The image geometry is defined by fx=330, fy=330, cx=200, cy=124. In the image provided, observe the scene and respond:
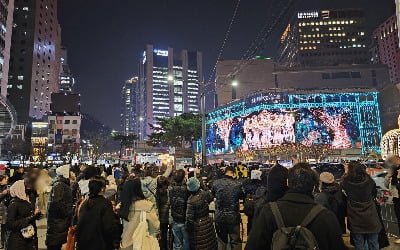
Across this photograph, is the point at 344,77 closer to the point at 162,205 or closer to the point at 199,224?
the point at 162,205

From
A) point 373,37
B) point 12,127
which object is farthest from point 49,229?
point 373,37

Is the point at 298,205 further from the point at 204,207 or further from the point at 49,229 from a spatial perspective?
the point at 49,229

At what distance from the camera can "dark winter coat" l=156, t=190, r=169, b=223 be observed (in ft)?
24.5

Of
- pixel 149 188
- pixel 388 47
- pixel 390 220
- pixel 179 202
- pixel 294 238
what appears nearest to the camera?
pixel 294 238

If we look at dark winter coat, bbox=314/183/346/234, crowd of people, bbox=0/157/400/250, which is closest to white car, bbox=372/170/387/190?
crowd of people, bbox=0/157/400/250

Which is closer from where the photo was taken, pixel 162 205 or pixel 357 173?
pixel 357 173

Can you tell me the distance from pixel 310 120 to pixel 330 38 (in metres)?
74.3

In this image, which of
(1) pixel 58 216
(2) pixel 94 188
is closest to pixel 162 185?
(1) pixel 58 216

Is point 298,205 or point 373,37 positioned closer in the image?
point 298,205

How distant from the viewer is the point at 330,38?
12381cm

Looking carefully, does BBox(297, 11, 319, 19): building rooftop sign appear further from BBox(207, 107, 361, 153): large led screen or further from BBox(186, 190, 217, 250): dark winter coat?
BBox(186, 190, 217, 250): dark winter coat

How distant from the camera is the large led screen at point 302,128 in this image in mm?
61281

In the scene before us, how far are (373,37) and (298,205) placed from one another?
14883 centimetres

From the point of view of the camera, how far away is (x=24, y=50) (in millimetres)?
98375
